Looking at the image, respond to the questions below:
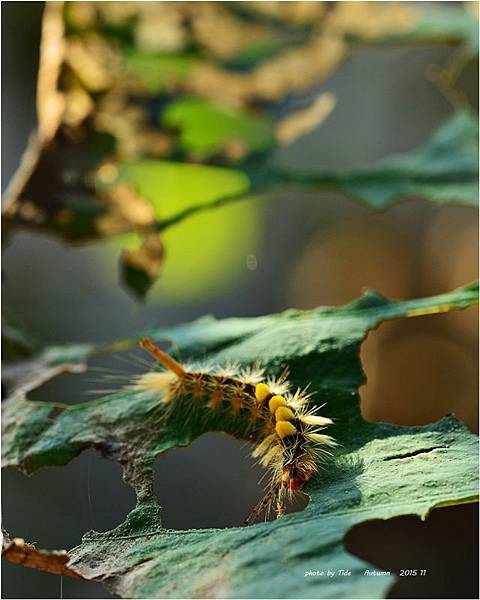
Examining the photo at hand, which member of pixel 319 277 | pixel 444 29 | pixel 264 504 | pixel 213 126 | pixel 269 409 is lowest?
pixel 264 504

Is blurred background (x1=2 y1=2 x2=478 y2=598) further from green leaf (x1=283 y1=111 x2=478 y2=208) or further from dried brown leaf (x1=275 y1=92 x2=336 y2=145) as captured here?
green leaf (x1=283 y1=111 x2=478 y2=208)

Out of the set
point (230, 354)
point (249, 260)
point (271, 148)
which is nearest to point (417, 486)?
point (230, 354)

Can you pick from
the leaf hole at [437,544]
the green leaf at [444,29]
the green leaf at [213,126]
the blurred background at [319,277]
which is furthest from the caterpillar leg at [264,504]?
the green leaf at [444,29]

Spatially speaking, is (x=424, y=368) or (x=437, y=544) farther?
(x=424, y=368)

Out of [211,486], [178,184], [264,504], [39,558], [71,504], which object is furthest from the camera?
[211,486]

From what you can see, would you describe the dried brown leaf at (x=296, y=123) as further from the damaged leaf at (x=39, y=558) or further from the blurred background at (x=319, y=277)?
the damaged leaf at (x=39, y=558)

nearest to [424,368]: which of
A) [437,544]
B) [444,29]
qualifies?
[437,544]

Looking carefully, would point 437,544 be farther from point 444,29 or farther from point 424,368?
point 444,29
